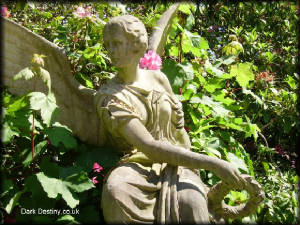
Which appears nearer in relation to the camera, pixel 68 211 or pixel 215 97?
pixel 68 211

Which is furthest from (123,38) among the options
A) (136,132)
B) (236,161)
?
(236,161)

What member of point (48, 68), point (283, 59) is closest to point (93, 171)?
point (48, 68)

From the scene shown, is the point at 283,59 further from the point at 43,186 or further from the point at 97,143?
the point at 43,186

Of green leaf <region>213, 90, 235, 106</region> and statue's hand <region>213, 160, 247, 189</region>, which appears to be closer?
statue's hand <region>213, 160, 247, 189</region>

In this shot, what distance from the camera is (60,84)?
7.82 ft

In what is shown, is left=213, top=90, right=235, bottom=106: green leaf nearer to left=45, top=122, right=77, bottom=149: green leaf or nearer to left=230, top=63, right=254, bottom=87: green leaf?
left=230, top=63, right=254, bottom=87: green leaf

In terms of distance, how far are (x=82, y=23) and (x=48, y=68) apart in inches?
29.5

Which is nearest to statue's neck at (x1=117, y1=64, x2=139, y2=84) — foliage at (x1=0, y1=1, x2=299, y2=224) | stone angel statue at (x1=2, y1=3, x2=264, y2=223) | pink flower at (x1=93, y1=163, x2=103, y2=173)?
stone angel statue at (x1=2, y1=3, x2=264, y2=223)

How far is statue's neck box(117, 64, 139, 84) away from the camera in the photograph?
222cm

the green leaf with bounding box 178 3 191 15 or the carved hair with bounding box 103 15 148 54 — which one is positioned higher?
the green leaf with bounding box 178 3 191 15

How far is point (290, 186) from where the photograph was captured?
11.7 ft

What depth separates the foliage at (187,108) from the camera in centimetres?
214

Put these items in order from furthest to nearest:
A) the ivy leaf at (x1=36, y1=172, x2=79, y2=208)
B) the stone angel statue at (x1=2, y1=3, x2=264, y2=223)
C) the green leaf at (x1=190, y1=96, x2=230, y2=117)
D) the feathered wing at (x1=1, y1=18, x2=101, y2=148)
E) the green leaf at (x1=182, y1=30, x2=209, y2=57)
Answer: the green leaf at (x1=182, y1=30, x2=209, y2=57) → the green leaf at (x1=190, y1=96, x2=230, y2=117) → the feathered wing at (x1=1, y1=18, x2=101, y2=148) → the ivy leaf at (x1=36, y1=172, x2=79, y2=208) → the stone angel statue at (x1=2, y1=3, x2=264, y2=223)

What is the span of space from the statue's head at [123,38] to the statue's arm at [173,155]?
1.29 ft
